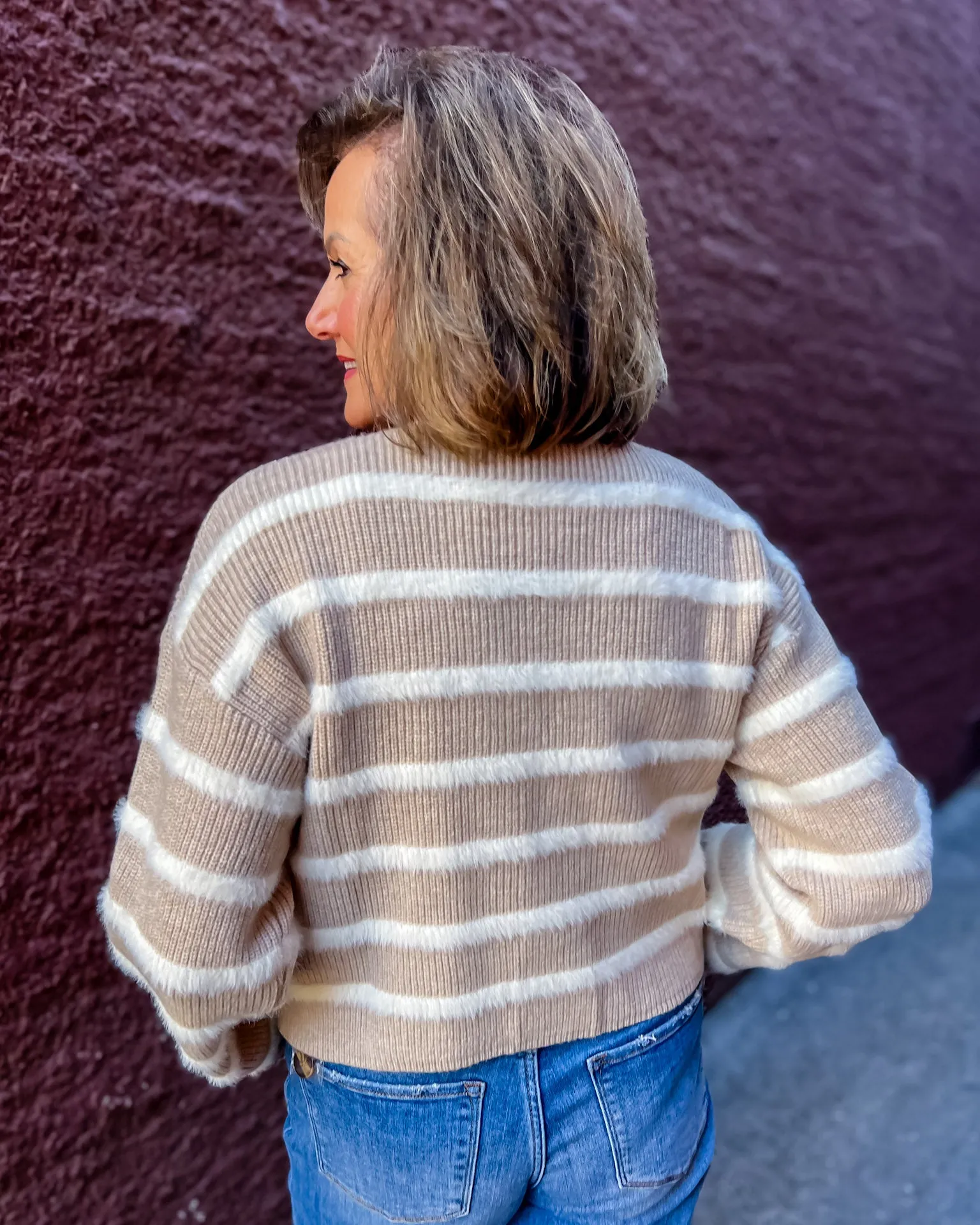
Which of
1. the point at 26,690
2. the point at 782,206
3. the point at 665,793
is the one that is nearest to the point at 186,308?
the point at 26,690

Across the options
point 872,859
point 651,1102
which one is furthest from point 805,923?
point 651,1102

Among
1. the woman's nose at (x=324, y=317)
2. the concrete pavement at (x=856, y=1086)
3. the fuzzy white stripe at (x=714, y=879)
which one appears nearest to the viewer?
the woman's nose at (x=324, y=317)

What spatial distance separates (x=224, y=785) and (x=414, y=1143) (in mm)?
437

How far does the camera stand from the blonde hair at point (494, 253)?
2.52 ft

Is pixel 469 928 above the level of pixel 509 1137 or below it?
above

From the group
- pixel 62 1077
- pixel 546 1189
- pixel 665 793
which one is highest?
pixel 665 793

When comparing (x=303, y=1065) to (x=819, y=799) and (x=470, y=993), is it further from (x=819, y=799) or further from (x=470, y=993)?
(x=819, y=799)

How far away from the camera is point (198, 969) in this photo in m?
0.80

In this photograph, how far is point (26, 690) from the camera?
3.93 ft

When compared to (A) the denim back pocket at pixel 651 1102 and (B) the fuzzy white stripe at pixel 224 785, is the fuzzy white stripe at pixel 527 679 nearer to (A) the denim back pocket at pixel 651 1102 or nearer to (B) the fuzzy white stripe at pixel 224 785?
(B) the fuzzy white stripe at pixel 224 785

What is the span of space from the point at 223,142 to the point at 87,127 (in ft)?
0.59

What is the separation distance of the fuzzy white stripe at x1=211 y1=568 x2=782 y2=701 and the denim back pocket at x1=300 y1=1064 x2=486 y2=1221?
46 cm

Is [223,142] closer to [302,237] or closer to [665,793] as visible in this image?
[302,237]

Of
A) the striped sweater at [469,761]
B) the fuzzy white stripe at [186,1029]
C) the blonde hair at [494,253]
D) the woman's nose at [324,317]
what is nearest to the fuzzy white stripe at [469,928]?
the striped sweater at [469,761]
